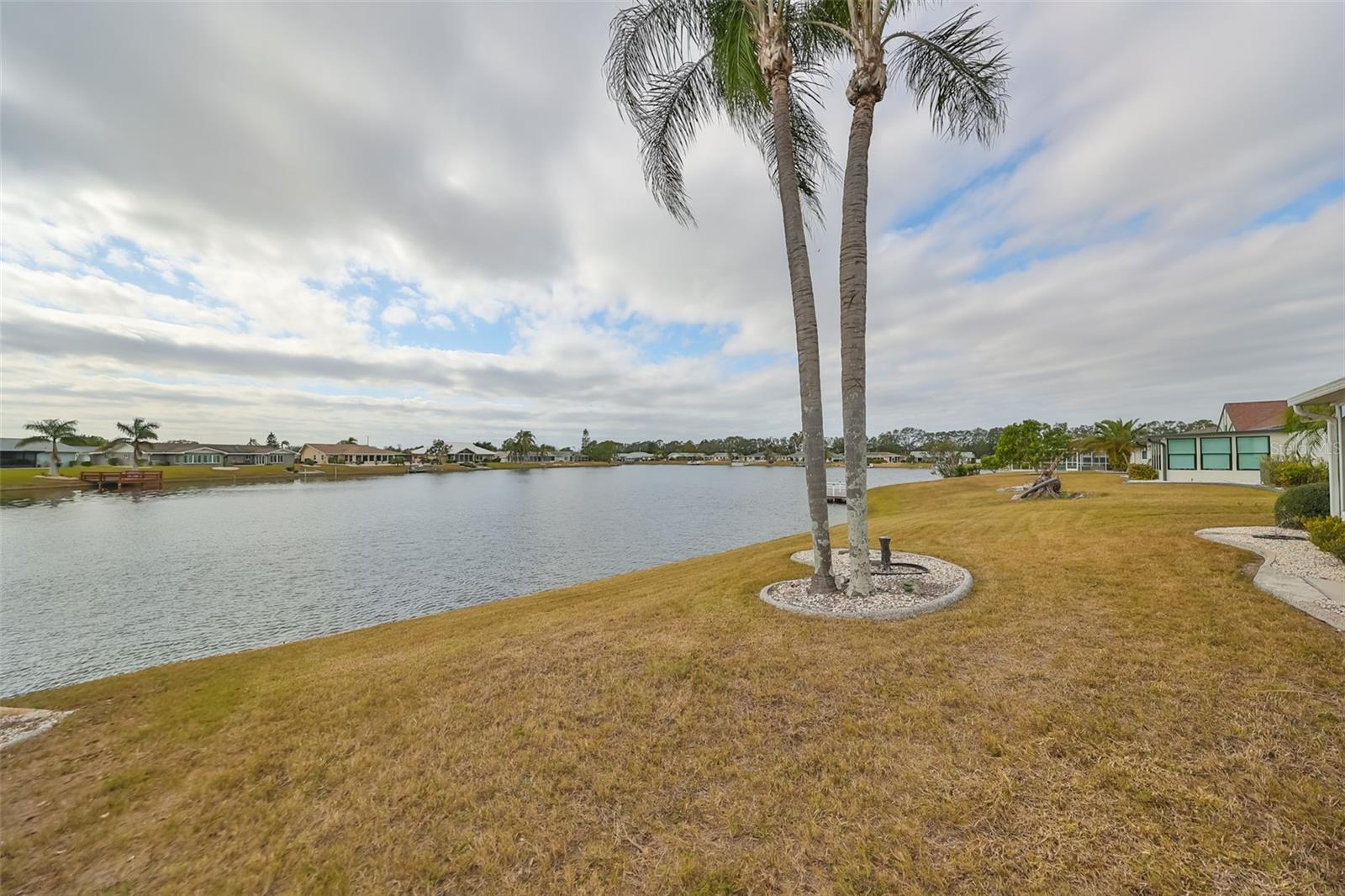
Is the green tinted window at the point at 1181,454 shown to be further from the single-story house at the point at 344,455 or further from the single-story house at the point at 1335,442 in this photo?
the single-story house at the point at 344,455

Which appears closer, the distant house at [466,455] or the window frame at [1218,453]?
the window frame at [1218,453]

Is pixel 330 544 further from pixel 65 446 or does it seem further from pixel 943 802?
pixel 65 446

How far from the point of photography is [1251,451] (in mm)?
21359

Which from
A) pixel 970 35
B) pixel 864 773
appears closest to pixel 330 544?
pixel 864 773

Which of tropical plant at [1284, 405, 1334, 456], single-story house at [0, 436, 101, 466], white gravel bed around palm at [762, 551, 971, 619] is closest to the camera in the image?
white gravel bed around palm at [762, 551, 971, 619]

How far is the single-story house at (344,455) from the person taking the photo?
9888 centimetres

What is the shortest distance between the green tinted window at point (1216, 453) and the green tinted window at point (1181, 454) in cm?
32

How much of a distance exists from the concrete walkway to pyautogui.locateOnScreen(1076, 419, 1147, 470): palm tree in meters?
41.8

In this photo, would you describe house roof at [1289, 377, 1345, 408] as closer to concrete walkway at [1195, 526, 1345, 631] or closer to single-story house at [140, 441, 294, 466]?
concrete walkway at [1195, 526, 1345, 631]

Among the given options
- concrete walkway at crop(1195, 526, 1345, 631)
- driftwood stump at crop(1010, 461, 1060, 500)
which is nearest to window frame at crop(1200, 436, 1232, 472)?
driftwood stump at crop(1010, 461, 1060, 500)

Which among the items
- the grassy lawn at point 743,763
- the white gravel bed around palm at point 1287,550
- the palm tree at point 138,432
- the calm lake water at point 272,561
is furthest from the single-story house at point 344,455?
the white gravel bed around palm at point 1287,550

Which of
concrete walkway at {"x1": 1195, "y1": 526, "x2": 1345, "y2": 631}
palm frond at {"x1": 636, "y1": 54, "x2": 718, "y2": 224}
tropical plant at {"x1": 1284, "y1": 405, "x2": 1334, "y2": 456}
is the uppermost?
palm frond at {"x1": 636, "y1": 54, "x2": 718, "y2": 224}

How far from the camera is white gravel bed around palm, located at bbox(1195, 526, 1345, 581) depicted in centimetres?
646

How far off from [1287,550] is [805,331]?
27.0ft
